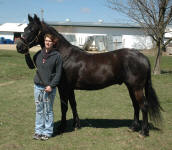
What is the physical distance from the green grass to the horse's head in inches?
72.6

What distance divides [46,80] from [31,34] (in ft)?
3.28

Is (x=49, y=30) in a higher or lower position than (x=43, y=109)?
higher

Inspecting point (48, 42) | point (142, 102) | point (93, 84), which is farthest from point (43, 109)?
point (142, 102)

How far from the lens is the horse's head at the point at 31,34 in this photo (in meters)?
4.66

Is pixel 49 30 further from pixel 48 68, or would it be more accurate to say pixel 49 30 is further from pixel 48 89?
pixel 48 89

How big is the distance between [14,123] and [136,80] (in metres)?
Result: 3.09

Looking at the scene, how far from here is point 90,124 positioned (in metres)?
5.86

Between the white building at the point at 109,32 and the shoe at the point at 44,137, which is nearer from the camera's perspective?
the shoe at the point at 44,137

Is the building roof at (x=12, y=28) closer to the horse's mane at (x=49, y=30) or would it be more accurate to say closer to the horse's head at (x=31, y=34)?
the horse's mane at (x=49, y=30)

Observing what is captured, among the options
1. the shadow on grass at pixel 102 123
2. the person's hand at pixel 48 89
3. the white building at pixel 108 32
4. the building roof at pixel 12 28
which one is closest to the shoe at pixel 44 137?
the shadow on grass at pixel 102 123

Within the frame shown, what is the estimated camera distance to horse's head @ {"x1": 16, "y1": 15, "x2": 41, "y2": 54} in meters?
4.66

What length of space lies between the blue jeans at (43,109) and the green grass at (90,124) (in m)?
0.26

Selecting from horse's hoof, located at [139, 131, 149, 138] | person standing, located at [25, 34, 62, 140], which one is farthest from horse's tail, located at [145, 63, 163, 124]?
person standing, located at [25, 34, 62, 140]

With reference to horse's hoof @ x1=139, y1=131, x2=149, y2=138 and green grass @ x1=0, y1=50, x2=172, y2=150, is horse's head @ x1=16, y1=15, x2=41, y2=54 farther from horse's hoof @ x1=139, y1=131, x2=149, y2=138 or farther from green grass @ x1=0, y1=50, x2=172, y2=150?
horse's hoof @ x1=139, y1=131, x2=149, y2=138
